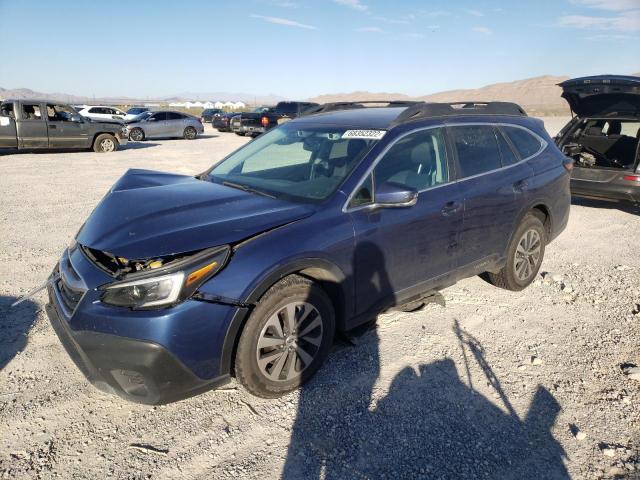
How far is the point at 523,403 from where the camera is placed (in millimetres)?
3098

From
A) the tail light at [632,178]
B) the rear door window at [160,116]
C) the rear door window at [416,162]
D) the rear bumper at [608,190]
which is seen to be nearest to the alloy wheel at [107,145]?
the rear door window at [160,116]

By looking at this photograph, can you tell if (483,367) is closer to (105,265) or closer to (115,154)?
(105,265)

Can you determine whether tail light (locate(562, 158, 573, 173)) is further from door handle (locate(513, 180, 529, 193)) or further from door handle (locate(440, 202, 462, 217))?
door handle (locate(440, 202, 462, 217))

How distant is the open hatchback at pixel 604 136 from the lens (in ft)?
24.0

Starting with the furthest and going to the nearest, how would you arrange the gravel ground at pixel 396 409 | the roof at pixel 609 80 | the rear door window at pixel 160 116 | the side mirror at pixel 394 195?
the rear door window at pixel 160 116 → the roof at pixel 609 80 → the side mirror at pixel 394 195 → the gravel ground at pixel 396 409

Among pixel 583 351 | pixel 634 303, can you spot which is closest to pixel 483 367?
pixel 583 351

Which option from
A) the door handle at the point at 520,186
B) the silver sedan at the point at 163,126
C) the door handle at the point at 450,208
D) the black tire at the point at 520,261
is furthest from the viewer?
the silver sedan at the point at 163,126

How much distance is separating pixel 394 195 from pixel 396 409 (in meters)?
1.41

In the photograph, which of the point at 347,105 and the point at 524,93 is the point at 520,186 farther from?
the point at 524,93

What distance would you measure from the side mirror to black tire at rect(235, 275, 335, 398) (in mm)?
744

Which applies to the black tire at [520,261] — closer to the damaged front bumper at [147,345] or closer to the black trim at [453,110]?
the black trim at [453,110]

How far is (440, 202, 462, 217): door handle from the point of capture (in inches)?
145

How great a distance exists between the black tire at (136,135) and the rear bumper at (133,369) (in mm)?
20430


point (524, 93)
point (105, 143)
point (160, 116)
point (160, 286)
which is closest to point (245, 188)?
point (160, 286)
